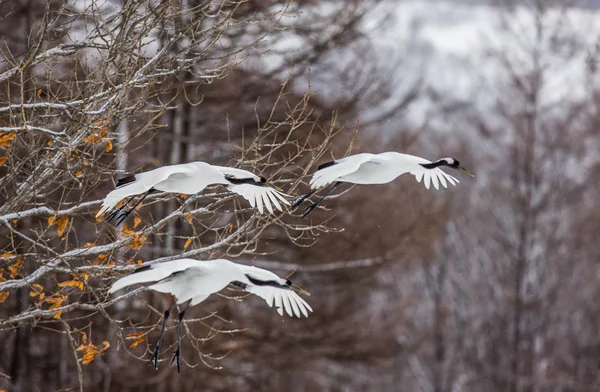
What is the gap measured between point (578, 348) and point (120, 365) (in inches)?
575

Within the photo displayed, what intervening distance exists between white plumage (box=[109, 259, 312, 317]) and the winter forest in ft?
1.21

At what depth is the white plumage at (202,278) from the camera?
4.82 meters

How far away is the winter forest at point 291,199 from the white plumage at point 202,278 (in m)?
0.37

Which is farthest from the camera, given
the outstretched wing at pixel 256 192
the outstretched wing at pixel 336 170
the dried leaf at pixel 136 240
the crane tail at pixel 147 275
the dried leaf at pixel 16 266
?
the dried leaf at pixel 16 266

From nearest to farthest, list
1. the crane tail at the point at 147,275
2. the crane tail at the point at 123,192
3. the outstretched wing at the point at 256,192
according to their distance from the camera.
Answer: the crane tail at the point at 147,275 → the crane tail at the point at 123,192 → the outstretched wing at the point at 256,192

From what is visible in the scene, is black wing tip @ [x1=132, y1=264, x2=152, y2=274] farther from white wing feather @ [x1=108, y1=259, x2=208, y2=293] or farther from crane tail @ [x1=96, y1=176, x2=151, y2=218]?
crane tail @ [x1=96, y1=176, x2=151, y2=218]

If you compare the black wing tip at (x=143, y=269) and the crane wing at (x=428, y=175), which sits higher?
the crane wing at (x=428, y=175)

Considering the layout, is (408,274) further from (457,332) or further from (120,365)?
(120,365)

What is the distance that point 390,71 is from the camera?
40.3 ft

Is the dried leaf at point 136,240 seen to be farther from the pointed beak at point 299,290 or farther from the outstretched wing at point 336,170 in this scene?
the outstretched wing at point 336,170

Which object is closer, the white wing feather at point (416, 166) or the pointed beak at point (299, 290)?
the pointed beak at point (299, 290)

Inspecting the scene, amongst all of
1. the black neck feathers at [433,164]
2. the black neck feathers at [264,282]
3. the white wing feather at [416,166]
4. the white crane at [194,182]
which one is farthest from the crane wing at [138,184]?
the black neck feathers at [433,164]

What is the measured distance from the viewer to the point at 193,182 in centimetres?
507

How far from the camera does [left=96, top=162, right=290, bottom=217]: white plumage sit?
4.97 meters
